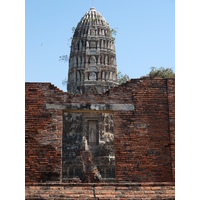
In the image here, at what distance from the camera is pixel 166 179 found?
10.9m

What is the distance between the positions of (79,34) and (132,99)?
30.4 meters

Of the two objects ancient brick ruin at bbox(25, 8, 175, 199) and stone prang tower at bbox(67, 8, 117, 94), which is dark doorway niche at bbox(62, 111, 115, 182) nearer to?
stone prang tower at bbox(67, 8, 117, 94)

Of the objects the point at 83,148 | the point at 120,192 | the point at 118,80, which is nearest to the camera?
the point at 120,192

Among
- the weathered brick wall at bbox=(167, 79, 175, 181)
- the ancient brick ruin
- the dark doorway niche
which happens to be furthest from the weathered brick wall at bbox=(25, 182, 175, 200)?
the dark doorway niche

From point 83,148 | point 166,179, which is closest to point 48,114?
point 166,179

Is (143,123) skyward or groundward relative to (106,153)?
skyward

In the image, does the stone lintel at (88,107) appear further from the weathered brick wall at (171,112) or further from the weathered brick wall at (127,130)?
the weathered brick wall at (171,112)

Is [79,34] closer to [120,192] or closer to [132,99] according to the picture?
[132,99]

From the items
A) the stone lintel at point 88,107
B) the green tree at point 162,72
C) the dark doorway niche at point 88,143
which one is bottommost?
the dark doorway niche at point 88,143

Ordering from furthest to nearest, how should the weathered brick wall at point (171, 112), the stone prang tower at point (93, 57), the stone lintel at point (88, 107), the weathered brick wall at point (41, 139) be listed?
the stone prang tower at point (93, 57), the stone lintel at point (88, 107), the weathered brick wall at point (171, 112), the weathered brick wall at point (41, 139)

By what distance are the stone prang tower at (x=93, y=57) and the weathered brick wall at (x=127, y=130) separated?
2850 centimetres

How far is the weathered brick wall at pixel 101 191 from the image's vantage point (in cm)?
783

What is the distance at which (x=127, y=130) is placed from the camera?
36.7 feet

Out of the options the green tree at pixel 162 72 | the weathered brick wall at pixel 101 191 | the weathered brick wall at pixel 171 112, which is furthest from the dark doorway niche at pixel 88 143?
the weathered brick wall at pixel 101 191
